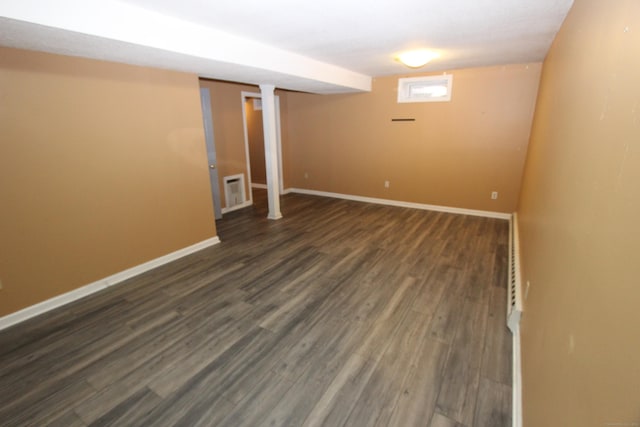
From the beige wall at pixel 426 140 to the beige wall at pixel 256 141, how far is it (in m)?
1.12

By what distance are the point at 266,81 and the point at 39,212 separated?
290 cm

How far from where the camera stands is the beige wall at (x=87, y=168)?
2336 millimetres

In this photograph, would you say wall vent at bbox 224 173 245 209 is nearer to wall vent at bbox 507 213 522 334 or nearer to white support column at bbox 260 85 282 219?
white support column at bbox 260 85 282 219

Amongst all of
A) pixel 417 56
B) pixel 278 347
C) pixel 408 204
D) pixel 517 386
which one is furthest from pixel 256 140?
pixel 517 386

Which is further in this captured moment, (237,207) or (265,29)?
(237,207)

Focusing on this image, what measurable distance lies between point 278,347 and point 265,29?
262 centimetres

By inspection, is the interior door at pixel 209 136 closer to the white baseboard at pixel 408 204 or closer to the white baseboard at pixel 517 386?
the white baseboard at pixel 408 204

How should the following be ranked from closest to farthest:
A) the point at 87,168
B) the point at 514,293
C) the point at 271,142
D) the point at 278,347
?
the point at 278,347 → the point at 514,293 → the point at 87,168 → the point at 271,142

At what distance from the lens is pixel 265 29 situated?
2.55 meters

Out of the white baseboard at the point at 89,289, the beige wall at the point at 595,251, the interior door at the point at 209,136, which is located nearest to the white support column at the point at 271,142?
the interior door at the point at 209,136

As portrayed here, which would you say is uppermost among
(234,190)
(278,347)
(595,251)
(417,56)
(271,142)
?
(417,56)

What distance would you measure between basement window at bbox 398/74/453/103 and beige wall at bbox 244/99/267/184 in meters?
3.68

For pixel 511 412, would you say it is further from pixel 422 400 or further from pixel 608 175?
pixel 608 175

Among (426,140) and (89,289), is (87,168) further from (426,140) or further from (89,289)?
(426,140)
